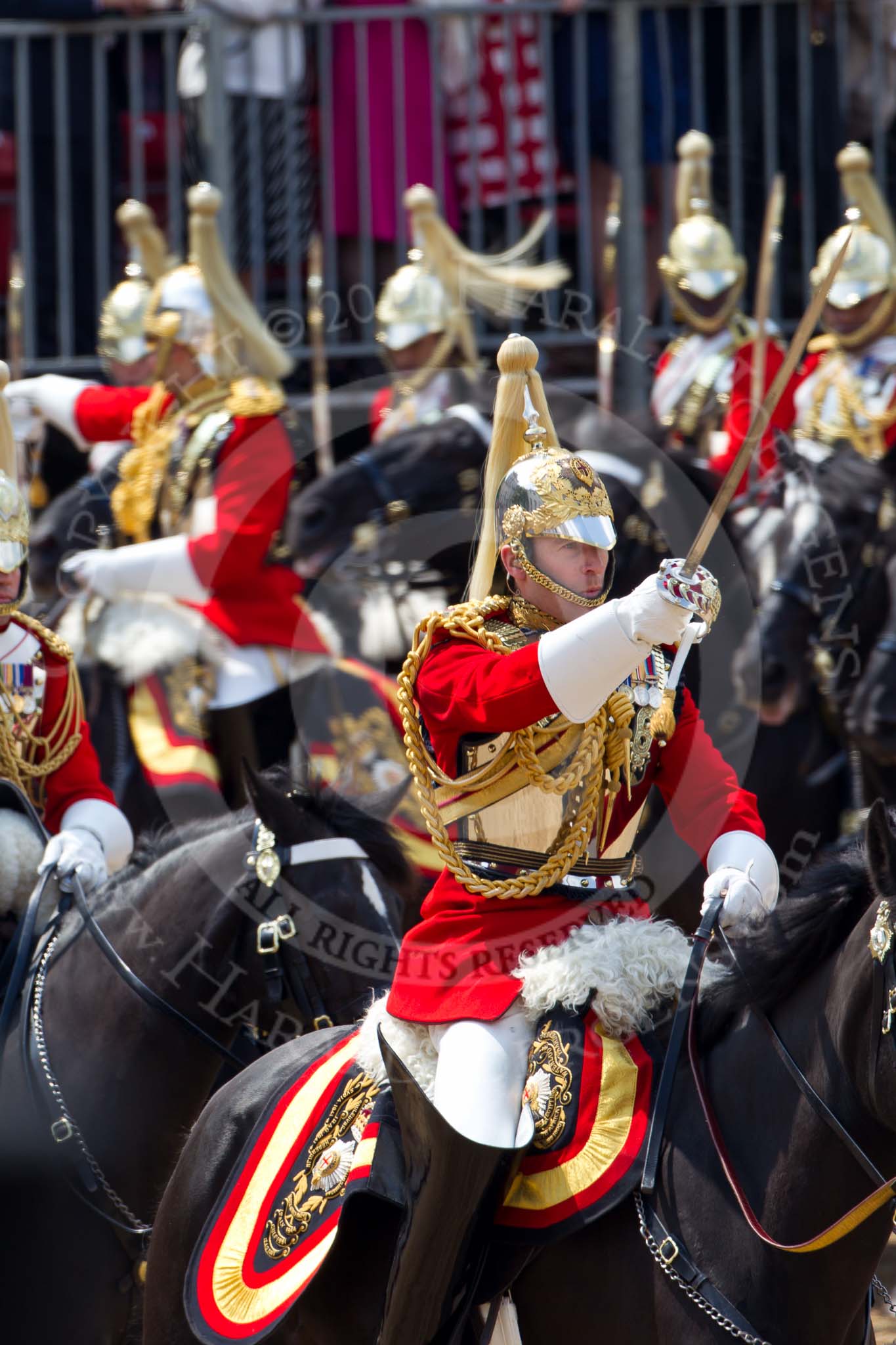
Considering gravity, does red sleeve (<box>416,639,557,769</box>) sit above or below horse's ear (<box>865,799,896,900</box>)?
above

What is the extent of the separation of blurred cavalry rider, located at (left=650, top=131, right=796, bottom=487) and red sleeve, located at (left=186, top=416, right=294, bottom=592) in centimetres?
145

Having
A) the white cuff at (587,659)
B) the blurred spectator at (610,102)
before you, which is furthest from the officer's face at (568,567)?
the blurred spectator at (610,102)

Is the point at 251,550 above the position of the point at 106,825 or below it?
above

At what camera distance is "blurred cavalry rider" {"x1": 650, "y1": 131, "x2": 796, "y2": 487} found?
8227 mm

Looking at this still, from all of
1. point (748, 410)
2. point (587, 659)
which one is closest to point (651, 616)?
point (587, 659)

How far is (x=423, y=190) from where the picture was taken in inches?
340

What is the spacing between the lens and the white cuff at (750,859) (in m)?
3.52

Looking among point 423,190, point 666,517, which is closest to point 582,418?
point 666,517

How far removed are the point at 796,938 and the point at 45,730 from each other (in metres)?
2.34

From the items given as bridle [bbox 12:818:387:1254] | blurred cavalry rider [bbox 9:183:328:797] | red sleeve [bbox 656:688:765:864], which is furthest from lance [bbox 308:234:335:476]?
red sleeve [bbox 656:688:765:864]

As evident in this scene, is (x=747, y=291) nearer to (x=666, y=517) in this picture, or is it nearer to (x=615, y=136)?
(x=615, y=136)

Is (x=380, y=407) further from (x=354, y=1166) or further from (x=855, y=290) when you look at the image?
(x=354, y=1166)

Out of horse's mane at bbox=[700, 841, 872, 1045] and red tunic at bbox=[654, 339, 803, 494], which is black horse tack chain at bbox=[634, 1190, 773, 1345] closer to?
horse's mane at bbox=[700, 841, 872, 1045]

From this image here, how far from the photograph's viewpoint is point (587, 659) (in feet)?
10.6
